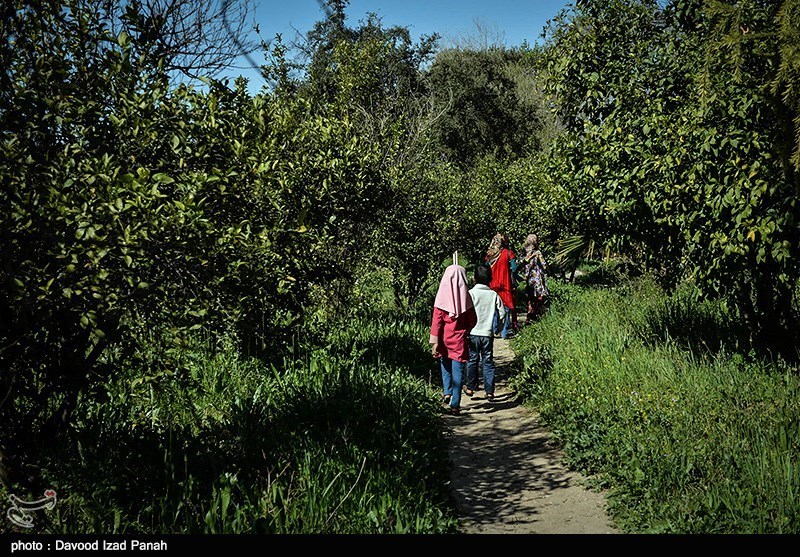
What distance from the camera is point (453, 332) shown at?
25.9 ft

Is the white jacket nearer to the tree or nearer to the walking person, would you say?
the walking person

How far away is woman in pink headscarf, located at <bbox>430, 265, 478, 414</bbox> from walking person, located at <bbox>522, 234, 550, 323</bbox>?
5.15 meters

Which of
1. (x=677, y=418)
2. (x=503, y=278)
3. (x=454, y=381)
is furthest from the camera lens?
(x=503, y=278)

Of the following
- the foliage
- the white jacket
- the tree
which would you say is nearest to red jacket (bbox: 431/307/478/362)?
the white jacket

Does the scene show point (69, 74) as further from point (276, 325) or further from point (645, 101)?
point (645, 101)

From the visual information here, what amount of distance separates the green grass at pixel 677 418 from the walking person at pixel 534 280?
3.14 meters

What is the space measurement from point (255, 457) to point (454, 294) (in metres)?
3.60

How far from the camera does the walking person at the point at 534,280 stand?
12836 mm

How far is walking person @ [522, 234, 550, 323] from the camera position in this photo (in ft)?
42.1

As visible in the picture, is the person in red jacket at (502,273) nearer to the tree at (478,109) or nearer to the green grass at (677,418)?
the green grass at (677,418)

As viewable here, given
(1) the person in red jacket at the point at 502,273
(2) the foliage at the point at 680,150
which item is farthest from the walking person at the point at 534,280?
(2) the foliage at the point at 680,150

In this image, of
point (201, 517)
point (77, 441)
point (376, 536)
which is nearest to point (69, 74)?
point (77, 441)

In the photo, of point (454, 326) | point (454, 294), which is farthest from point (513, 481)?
point (454, 294)

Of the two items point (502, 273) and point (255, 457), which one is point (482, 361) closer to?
point (255, 457)
